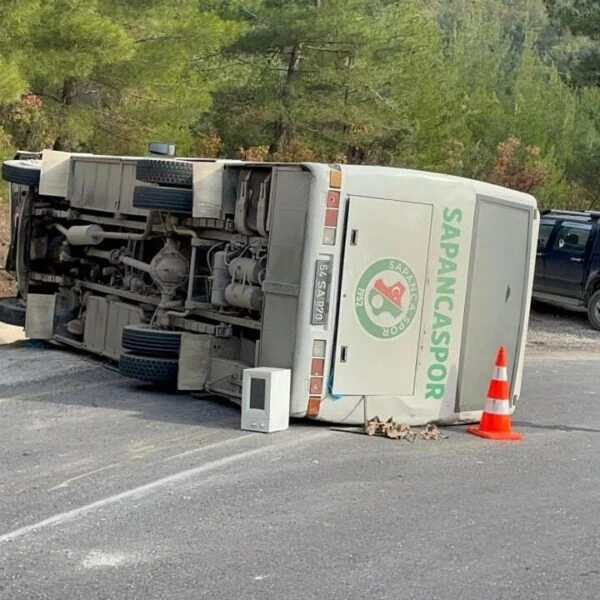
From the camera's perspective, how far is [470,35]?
50.4 meters

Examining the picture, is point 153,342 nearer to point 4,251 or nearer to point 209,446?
point 209,446

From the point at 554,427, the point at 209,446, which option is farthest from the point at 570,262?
the point at 209,446

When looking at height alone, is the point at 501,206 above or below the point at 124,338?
above

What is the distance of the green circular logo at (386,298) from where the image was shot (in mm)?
9102

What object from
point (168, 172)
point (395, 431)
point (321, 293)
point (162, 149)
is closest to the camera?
point (321, 293)

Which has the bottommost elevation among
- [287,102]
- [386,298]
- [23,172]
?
[386,298]

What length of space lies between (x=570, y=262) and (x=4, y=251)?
10944 mm

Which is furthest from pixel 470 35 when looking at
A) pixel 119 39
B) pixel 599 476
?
pixel 599 476

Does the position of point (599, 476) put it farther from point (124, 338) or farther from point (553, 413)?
point (124, 338)

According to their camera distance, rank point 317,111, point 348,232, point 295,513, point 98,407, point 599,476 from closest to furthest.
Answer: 1. point 295,513
2. point 599,476
3. point 348,232
4. point 98,407
5. point 317,111

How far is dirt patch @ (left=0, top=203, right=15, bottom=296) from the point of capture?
1977 centimetres

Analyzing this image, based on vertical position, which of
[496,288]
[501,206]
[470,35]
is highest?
[470,35]

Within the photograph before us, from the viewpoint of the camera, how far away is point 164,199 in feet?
33.6

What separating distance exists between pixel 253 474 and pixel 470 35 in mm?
45539
